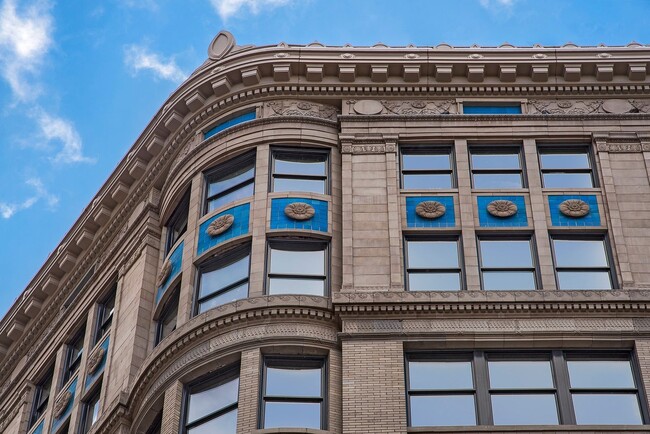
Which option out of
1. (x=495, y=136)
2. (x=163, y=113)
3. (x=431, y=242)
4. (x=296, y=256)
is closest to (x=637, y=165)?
(x=495, y=136)

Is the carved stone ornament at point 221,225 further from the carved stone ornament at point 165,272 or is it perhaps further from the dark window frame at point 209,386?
the dark window frame at point 209,386

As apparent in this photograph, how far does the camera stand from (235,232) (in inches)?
1479

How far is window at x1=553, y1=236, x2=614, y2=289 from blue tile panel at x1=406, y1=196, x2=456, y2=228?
2946mm

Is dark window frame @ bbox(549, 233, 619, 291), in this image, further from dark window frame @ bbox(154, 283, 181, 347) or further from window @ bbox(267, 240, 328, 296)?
dark window frame @ bbox(154, 283, 181, 347)

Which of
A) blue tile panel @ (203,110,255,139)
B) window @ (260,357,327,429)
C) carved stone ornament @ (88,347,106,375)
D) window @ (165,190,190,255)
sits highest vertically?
blue tile panel @ (203,110,255,139)

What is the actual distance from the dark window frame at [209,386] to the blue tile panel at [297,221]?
469cm

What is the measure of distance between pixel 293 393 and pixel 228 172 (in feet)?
29.9

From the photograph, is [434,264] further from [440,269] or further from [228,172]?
[228,172]

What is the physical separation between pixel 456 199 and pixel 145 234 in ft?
34.1

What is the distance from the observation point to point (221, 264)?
37.4 metres

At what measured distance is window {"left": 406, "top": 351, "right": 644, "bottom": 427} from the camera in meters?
32.8

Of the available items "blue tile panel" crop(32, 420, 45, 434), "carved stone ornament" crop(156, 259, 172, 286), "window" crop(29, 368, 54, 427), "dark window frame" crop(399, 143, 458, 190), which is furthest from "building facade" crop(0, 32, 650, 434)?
"window" crop(29, 368, 54, 427)

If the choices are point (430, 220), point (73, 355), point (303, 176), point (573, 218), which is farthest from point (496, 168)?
point (73, 355)

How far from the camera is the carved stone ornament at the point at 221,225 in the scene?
124ft
